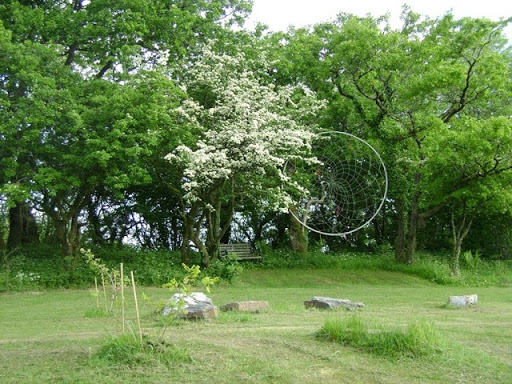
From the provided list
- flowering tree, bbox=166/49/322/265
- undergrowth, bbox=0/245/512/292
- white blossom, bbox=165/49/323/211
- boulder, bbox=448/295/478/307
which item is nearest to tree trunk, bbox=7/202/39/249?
undergrowth, bbox=0/245/512/292

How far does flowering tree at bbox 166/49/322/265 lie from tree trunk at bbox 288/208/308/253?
3.53 meters

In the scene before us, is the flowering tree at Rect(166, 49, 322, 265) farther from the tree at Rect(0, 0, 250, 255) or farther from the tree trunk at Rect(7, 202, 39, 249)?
the tree trunk at Rect(7, 202, 39, 249)

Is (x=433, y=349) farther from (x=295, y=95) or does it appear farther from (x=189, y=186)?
(x=295, y=95)

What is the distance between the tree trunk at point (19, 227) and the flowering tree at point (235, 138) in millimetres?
5559

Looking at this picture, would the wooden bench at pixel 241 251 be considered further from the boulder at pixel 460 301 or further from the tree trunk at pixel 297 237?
the boulder at pixel 460 301

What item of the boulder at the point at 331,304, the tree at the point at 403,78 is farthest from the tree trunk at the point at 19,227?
the boulder at the point at 331,304

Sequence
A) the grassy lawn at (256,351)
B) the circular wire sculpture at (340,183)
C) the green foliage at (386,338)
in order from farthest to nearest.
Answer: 1. the circular wire sculpture at (340,183)
2. the green foliage at (386,338)
3. the grassy lawn at (256,351)

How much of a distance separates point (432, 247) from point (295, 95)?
11.0 metres

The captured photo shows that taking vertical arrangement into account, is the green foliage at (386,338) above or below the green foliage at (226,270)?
below

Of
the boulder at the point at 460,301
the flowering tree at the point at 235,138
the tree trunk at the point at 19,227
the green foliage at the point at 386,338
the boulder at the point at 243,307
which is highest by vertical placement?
the flowering tree at the point at 235,138

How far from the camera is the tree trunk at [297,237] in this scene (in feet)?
74.6

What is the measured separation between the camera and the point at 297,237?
75.1 feet

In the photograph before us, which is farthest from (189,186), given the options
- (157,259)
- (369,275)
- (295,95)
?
(369,275)

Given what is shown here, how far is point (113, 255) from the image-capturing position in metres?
19.6
